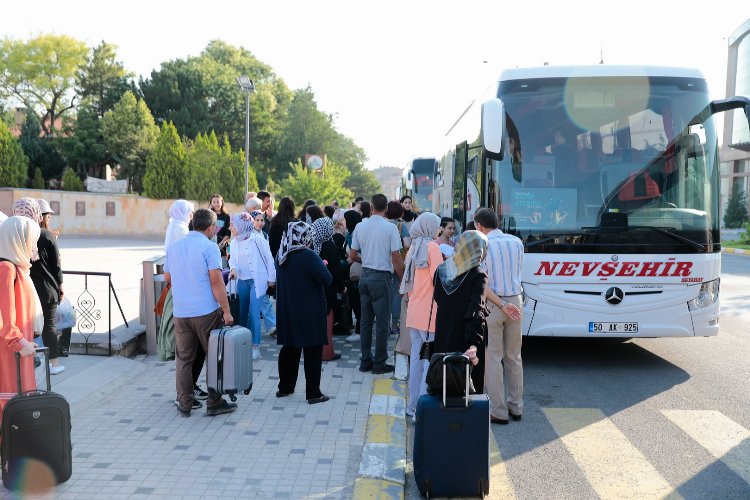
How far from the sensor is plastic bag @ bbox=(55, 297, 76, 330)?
751 centimetres

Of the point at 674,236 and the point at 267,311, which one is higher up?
the point at 674,236

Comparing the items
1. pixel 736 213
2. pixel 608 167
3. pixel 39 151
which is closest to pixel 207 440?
pixel 608 167

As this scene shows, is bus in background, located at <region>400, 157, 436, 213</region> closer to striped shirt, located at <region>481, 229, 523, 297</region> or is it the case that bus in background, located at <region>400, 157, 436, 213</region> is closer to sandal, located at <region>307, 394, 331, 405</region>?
sandal, located at <region>307, 394, 331, 405</region>

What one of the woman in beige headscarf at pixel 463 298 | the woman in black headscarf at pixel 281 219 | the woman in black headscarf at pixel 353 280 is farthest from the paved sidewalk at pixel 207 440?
the woman in black headscarf at pixel 353 280

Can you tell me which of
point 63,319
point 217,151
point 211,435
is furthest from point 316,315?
point 217,151

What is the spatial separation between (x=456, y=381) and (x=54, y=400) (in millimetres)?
2639

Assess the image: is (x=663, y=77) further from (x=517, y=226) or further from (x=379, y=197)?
(x=379, y=197)

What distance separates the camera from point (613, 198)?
304 inches

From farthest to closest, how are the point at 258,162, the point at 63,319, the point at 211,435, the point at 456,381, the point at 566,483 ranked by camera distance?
the point at 258,162, the point at 63,319, the point at 211,435, the point at 566,483, the point at 456,381

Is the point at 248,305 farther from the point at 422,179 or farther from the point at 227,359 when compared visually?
the point at 422,179

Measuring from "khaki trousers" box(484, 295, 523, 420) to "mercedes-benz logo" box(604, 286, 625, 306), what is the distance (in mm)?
1984

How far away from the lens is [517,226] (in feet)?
25.5

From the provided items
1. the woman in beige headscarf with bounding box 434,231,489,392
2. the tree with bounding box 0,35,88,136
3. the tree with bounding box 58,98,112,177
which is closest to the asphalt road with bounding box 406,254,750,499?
the woman in beige headscarf with bounding box 434,231,489,392

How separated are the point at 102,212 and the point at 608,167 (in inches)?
1323
